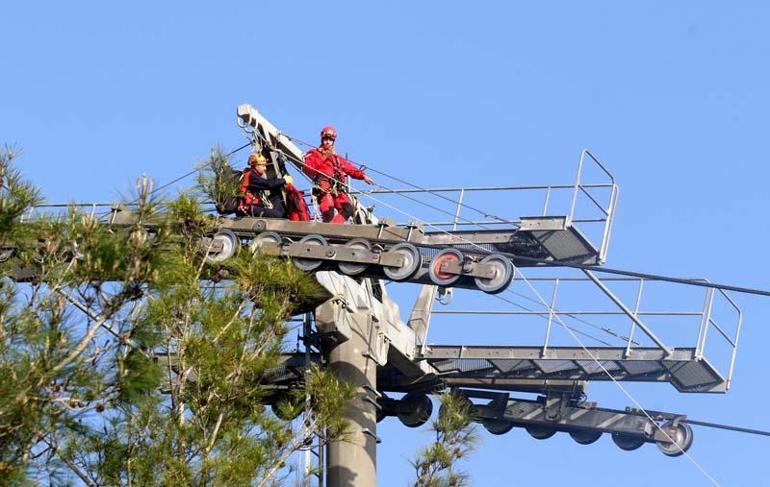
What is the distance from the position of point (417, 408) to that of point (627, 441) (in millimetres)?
3379

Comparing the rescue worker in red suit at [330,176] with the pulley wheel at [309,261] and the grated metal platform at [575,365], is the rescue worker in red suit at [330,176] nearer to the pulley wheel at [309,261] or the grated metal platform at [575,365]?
the pulley wheel at [309,261]

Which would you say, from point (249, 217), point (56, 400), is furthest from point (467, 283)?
point (56, 400)

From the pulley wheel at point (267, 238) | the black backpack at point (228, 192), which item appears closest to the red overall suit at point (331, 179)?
the pulley wheel at point (267, 238)

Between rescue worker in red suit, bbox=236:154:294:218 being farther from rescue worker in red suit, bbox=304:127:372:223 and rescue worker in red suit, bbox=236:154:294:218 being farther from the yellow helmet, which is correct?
rescue worker in red suit, bbox=304:127:372:223

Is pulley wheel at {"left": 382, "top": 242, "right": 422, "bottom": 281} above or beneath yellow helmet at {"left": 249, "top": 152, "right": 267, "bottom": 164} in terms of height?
beneath

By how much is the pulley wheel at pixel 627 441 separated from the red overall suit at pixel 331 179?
19.8 feet

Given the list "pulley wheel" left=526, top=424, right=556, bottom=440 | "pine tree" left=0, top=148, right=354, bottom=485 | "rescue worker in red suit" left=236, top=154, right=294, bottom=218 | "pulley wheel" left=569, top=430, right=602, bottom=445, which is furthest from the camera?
"pulley wheel" left=526, top=424, right=556, bottom=440

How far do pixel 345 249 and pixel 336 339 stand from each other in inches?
101

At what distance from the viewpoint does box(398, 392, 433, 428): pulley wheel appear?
28.5 meters

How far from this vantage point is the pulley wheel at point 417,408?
1124 inches

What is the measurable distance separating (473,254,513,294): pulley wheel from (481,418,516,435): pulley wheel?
6.88 meters

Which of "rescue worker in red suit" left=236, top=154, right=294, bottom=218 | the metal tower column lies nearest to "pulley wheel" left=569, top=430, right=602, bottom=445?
the metal tower column

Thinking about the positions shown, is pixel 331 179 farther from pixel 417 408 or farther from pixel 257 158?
pixel 417 408

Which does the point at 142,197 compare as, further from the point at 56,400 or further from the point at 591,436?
the point at 591,436
